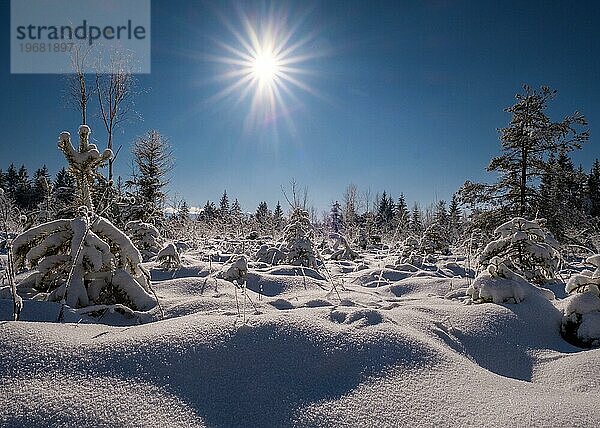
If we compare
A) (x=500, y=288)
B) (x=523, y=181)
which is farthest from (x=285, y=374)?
(x=523, y=181)

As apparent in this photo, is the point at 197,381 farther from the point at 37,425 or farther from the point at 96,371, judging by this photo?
the point at 37,425

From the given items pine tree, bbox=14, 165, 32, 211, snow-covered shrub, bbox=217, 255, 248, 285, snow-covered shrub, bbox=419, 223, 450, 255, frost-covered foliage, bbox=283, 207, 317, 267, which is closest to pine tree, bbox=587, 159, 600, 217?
snow-covered shrub, bbox=419, 223, 450, 255

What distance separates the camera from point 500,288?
3.24 meters

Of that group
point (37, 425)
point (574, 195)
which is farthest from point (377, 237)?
point (37, 425)

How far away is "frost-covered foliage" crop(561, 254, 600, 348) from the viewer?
2596 millimetres

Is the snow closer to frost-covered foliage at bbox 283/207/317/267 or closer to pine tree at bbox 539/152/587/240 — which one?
frost-covered foliage at bbox 283/207/317/267

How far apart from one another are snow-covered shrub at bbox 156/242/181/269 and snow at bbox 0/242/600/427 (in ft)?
9.62

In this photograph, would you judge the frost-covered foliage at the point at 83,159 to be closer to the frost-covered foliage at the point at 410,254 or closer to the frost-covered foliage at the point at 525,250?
the frost-covered foliage at the point at 525,250

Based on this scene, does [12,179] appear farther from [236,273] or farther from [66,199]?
[236,273]

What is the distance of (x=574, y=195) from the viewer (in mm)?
10109

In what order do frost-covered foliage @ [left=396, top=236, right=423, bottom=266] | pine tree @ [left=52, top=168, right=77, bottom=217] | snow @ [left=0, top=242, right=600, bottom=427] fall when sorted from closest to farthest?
snow @ [left=0, top=242, right=600, bottom=427], pine tree @ [left=52, top=168, right=77, bottom=217], frost-covered foliage @ [left=396, top=236, right=423, bottom=266]

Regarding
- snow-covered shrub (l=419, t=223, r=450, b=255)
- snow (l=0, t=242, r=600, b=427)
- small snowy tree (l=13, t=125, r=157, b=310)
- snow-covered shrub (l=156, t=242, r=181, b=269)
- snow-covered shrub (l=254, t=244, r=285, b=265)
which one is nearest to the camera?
snow (l=0, t=242, r=600, b=427)

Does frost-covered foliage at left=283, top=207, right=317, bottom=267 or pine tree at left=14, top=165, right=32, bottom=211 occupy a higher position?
pine tree at left=14, top=165, right=32, bottom=211

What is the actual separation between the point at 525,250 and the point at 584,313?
170 cm
